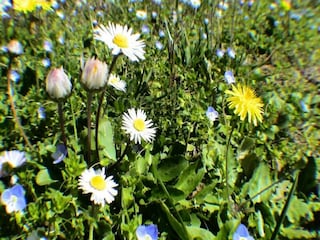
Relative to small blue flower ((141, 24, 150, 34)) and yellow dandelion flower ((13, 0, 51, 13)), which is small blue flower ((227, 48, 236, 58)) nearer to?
small blue flower ((141, 24, 150, 34))

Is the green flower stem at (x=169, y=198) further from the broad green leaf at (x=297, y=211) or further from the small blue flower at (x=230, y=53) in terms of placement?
the small blue flower at (x=230, y=53)

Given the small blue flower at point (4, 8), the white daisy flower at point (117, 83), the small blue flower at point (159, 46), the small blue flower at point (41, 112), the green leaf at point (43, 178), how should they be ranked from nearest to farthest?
1. the green leaf at point (43, 178)
2. the small blue flower at point (41, 112)
3. the white daisy flower at point (117, 83)
4. the small blue flower at point (4, 8)
5. the small blue flower at point (159, 46)

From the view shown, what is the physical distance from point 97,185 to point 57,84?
28cm

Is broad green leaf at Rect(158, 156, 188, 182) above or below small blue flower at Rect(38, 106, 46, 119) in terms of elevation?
below

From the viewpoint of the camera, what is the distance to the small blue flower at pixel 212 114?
145 centimetres

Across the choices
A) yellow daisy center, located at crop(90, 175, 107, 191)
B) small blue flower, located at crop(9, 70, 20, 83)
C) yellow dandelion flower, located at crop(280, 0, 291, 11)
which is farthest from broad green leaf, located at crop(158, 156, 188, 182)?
yellow dandelion flower, located at crop(280, 0, 291, 11)

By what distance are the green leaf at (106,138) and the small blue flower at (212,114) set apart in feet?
1.29

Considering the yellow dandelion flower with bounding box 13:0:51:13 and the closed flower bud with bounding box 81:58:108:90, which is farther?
the yellow dandelion flower with bounding box 13:0:51:13

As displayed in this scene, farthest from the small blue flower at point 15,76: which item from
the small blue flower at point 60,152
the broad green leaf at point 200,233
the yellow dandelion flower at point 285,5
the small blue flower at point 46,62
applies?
the yellow dandelion flower at point 285,5

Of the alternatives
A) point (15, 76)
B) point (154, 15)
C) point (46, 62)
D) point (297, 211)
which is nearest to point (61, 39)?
point (46, 62)

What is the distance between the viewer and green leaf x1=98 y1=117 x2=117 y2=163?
1193 mm

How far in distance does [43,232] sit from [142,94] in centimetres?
77

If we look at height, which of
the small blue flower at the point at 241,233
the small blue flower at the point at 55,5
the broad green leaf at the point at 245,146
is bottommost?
the small blue flower at the point at 241,233

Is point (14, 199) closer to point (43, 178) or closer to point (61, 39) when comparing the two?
point (43, 178)
